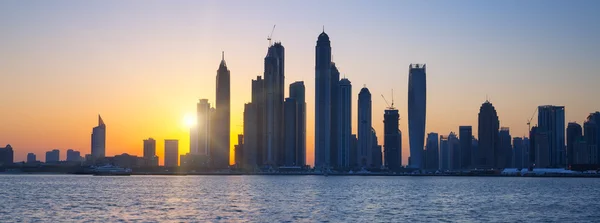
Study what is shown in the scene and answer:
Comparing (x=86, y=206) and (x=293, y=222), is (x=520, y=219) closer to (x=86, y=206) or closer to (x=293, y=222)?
(x=293, y=222)

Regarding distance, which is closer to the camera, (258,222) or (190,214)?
(258,222)

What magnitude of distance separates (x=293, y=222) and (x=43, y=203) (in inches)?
2280

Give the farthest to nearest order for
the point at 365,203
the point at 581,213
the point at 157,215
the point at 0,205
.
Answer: the point at 365,203, the point at 0,205, the point at 581,213, the point at 157,215

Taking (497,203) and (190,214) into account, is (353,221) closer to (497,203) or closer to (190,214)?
(190,214)

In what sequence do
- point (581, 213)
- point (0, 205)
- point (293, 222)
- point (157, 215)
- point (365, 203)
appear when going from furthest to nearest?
point (365, 203)
point (0, 205)
point (581, 213)
point (157, 215)
point (293, 222)

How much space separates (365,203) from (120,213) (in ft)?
158

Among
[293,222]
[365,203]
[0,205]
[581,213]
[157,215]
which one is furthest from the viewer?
[365,203]

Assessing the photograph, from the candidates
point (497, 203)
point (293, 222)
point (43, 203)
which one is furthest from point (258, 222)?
point (497, 203)

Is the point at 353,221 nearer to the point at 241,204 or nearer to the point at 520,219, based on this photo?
the point at 520,219

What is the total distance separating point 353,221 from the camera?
10169 cm

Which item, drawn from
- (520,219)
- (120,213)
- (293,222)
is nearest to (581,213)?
(520,219)

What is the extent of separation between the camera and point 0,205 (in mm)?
129500

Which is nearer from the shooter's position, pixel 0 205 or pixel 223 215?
pixel 223 215

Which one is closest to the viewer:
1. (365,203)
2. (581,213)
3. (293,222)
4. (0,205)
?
(293,222)
